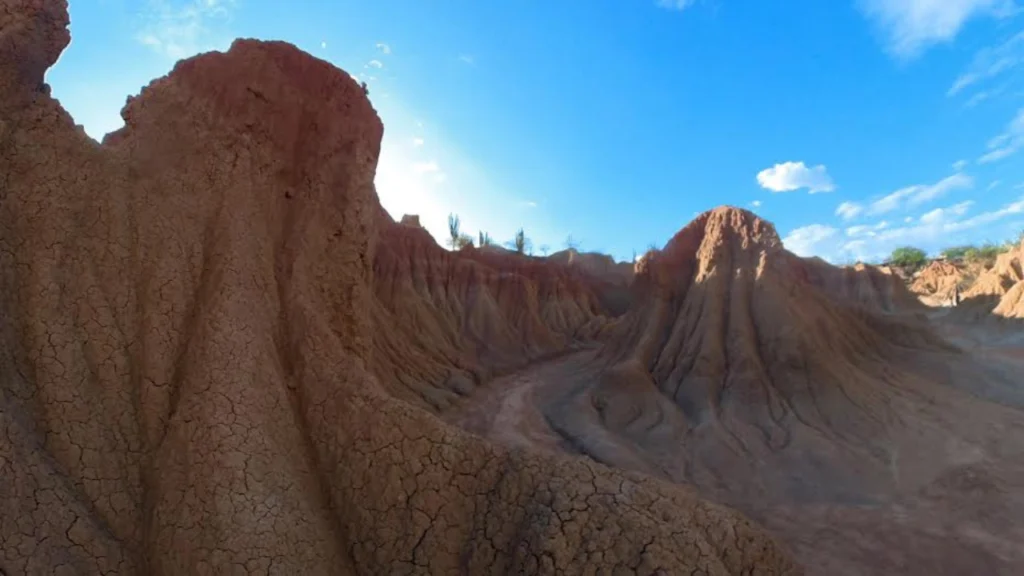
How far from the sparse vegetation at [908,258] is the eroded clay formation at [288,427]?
38.0m

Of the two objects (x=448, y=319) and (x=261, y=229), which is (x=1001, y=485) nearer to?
(x=261, y=229)

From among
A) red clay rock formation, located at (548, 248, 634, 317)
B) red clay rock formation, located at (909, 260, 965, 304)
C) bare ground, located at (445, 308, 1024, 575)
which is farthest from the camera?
red clay rock formation, located at (548, 248, 634, 317)

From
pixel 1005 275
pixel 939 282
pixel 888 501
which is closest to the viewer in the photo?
Answer: pixel 888 501

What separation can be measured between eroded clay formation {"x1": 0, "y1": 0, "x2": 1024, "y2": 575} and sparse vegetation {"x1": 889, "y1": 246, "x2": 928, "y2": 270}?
125 ft

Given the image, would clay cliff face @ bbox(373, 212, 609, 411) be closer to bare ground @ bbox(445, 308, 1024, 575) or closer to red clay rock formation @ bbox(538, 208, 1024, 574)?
bare ground @ bbox(445, 308, 1024, 575)

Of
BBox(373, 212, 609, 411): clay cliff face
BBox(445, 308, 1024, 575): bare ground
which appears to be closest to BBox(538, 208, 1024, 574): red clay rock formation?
BBox(445, 308, 1024, 575): bare ground

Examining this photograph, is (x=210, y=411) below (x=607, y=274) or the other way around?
below

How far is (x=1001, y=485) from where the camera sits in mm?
6145

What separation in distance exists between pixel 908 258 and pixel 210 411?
50.0m

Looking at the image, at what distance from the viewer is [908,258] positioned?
133ft

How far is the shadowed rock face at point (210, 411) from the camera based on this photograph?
9.97ft

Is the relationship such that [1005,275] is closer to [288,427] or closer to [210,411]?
[288,427]

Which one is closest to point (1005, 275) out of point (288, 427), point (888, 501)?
point (888, 501)

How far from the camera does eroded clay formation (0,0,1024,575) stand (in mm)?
3117
